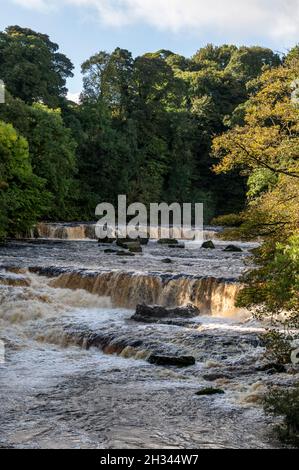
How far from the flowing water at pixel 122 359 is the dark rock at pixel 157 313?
0.37 metres

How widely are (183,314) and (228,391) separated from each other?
5.84 meters

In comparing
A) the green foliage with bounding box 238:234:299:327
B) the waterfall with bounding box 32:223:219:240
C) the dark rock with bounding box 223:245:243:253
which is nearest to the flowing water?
the green foliage with bounding box 238:234:299:327

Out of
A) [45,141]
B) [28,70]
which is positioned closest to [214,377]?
[45,141]

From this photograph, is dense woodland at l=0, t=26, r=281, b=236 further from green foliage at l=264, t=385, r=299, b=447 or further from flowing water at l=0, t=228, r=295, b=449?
green foliage at l=264, t=385, r=299, b=447

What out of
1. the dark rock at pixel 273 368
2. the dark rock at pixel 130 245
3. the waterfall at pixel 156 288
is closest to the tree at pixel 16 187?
the dark rock at pixel 130 245

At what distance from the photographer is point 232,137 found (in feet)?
31.1

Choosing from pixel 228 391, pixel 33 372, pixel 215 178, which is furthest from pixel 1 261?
pixel 215 178

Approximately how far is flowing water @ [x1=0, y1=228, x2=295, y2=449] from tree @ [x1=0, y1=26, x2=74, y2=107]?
78.2ft

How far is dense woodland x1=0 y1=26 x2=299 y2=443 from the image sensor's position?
9586 mm

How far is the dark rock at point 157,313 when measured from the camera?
15.5 m

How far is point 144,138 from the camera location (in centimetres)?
5325

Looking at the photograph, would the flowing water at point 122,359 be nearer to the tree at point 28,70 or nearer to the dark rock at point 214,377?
the dark rock at point 214,377

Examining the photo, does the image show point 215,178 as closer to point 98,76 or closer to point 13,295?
point 98,76

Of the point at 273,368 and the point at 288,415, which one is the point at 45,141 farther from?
the point at 288,415
